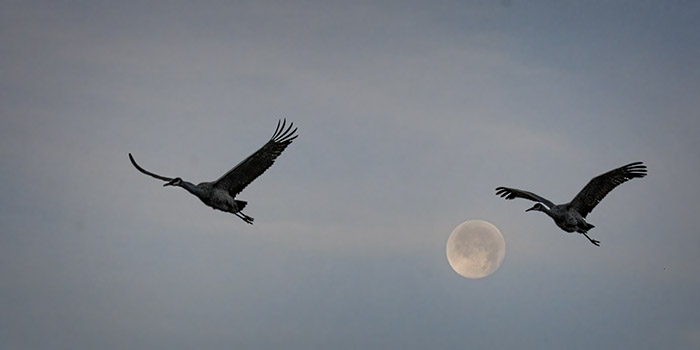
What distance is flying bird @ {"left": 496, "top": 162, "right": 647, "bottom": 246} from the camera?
3316 cm

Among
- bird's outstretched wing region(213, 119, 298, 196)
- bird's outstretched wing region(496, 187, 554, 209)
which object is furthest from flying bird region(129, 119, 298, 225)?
bird's outstretched wing region(496, 187, 554, 209)

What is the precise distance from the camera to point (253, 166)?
1294 inches

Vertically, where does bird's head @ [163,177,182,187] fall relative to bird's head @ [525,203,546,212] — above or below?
above

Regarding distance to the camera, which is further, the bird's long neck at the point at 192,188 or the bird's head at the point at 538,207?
the bird's head at the point at 538,207

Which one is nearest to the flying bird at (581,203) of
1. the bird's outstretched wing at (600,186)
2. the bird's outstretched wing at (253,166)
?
the bird's outstretched wing at (600,186)

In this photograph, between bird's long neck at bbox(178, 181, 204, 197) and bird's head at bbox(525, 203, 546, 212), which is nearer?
bird's long neck at bbox(178, 181, 204, 197)

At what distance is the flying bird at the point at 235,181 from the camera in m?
32.4

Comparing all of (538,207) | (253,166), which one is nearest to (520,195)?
(538,207)

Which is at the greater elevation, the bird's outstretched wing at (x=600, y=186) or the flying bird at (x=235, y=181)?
the flying bird at (x=235, y=181)

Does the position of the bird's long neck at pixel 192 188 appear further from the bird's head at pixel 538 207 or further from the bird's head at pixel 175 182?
the bird's head at pixel 538 207

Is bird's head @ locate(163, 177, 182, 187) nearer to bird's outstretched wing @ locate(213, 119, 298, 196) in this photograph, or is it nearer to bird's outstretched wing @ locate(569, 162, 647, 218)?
bird's outstretched wing @ locate(213, 119, 298, 196)

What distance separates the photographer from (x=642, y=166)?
32.3 m

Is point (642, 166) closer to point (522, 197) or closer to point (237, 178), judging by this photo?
point (522, 197)

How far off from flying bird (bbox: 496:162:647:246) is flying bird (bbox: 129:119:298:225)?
1097 cm
